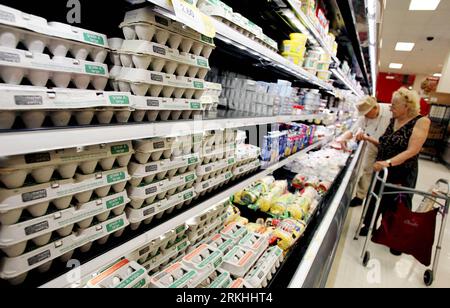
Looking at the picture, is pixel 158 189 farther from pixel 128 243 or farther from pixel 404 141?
pixel 404 141

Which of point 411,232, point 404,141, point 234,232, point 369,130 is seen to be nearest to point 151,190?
point 234,232

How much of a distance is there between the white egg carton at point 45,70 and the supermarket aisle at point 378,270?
2342 millimetres

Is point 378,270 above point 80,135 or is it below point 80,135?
below

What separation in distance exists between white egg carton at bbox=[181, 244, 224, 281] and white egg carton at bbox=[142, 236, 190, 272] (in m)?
0.10

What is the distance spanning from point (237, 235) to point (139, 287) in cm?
61

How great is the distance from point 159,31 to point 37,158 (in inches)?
19.5

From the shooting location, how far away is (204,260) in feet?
3.51

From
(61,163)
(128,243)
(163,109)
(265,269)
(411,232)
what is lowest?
(411,232)

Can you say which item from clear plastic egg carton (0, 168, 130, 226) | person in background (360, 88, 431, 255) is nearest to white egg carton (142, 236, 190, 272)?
clear plastic egg carton (0, 168, 130, 226)

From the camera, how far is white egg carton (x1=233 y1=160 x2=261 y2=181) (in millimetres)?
1425

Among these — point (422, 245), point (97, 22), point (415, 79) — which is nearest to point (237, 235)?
point (97, 22)

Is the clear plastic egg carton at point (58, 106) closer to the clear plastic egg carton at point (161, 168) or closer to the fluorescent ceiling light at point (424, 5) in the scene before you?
the clear plastic egg carton at point (161, 168)
